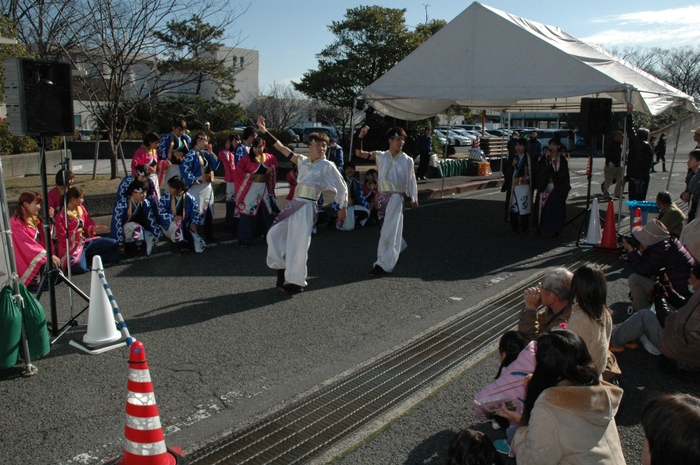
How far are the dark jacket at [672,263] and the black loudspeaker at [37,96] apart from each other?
17.7ft

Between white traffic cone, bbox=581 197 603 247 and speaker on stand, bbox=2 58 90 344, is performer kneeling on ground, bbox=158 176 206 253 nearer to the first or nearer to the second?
speaker on stand, bbox=2 58 90 344

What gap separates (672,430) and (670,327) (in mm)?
2952

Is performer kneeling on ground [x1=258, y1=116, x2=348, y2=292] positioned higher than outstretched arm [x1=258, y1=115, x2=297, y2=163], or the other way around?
outstretched arm [x1=258, y1=115, x2=297, y2=163]

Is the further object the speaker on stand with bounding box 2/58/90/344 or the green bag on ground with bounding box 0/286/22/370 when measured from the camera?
the speaker on stand with bounding box 2/58/90/344

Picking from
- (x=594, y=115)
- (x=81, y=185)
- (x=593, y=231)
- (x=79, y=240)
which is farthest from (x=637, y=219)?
(x=81, y=185)

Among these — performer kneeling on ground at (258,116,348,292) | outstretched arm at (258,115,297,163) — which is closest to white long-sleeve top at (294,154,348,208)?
performer kneeling on ground at (258,116,348,292)

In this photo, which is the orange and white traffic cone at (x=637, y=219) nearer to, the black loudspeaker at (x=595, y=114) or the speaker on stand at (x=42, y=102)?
the black loudspeaker at (x=595, y=114)

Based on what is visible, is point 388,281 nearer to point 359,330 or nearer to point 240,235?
point 359,330

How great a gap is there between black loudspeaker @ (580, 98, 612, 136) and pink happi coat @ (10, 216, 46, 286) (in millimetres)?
8277

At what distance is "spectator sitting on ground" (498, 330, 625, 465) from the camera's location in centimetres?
263

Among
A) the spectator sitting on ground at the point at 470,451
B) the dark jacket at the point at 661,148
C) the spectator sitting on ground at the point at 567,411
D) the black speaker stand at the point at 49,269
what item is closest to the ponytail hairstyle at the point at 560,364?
the spectator sitting on ground at the point at 567,411

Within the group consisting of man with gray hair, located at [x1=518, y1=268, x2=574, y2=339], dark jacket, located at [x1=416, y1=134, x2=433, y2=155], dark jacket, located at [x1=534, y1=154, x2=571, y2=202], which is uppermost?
dark jacket, located at [x1=416, y1=134, x2=433, y2=155]

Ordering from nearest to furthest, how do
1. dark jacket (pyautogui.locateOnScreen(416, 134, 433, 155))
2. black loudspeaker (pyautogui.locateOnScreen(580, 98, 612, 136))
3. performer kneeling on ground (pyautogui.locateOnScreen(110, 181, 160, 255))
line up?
performer kneeling on ground (pyautogui.locateOnScreen(110, 181, 160, 255))
black loudspeaker (pyautogui.locateOnScreen(580, 98, 612, 136))
dark jacket (pyautogui.locateOnScreen(416, 134, 433, 155))

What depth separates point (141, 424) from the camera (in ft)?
10.1
